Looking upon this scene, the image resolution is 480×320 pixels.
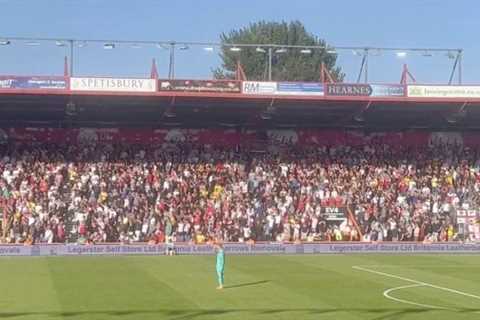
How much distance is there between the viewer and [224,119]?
5391 centimetres

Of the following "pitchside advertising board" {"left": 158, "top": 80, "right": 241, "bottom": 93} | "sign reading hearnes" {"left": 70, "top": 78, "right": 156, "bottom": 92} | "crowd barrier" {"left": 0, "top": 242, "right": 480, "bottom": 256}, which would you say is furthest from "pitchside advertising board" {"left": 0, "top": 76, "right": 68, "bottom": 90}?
"crowd barrier" {"left": 0, "top": 242, "right": 480, "bottom": 256}

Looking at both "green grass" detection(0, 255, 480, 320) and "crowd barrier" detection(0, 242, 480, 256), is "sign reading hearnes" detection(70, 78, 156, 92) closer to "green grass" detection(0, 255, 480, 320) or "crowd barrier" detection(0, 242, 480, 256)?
"crowd barrier" detection(0, 242, 480, 256)

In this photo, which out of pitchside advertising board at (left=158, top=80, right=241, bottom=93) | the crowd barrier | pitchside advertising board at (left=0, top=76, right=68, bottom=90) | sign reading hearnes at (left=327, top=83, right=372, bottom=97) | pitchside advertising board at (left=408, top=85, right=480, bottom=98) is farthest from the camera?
pitchside advertising board at (left=408, top=85, right=480, bottom=98)

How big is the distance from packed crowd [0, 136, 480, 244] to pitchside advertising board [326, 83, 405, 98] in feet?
19.7

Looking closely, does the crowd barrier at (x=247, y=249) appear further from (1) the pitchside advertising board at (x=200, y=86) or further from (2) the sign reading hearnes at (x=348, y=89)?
(1) the pitchside advertising board at (x=200, y=86)

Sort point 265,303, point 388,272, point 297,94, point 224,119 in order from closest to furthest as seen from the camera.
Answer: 1. point 265,303
2. point 388,272
3. point 297,94
4. point 224,119

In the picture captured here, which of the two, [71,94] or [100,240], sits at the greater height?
[71,94]

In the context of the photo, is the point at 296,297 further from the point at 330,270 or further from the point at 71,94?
the point at 71,94

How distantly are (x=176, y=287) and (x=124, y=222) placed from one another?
19.5 meters

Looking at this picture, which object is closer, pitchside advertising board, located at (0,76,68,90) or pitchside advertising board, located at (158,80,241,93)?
pitchside advertising board, located at (0,76,68,90)

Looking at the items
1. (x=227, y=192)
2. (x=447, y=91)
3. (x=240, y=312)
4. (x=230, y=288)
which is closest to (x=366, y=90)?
(x=447, y=91)

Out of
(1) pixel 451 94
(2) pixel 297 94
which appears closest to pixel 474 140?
(1) pixel 451 94

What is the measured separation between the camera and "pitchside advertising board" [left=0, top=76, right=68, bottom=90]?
1811 inches

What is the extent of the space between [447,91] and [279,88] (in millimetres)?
10013
